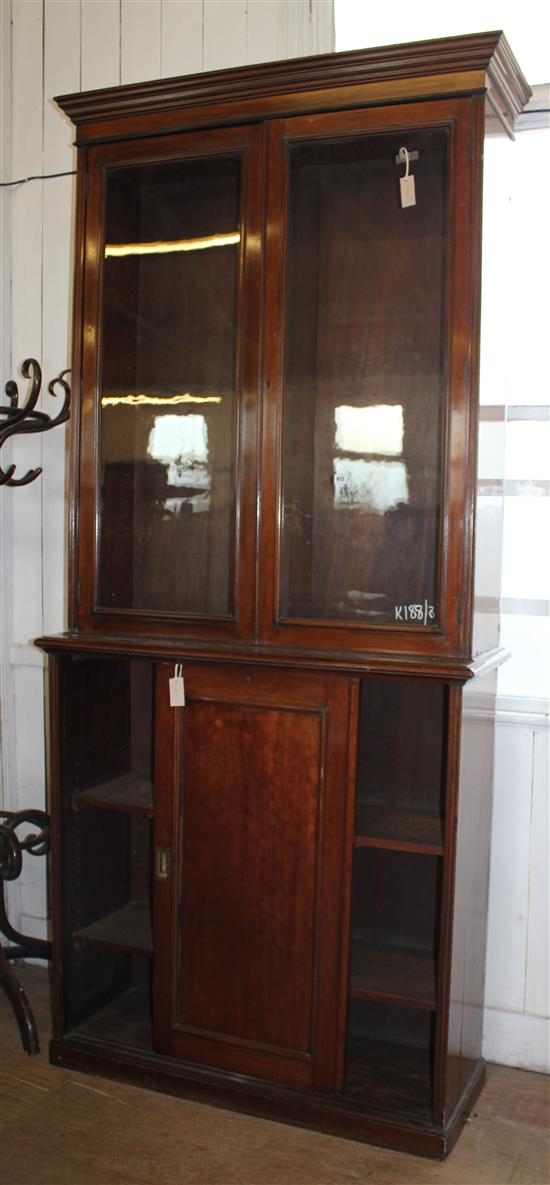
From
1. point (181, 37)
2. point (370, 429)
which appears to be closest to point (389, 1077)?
point (370, 429)

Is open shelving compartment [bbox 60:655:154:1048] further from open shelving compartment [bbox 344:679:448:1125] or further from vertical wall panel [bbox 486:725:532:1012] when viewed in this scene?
vertical wall panel [bbox 486:725:532:1012]

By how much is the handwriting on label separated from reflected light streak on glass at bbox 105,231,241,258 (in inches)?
35.9

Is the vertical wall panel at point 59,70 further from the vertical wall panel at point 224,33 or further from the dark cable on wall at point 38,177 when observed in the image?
the vertical wall panel at point 224,33

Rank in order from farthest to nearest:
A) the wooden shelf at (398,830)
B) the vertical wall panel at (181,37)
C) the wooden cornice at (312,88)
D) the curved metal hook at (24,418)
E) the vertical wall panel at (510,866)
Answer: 1. the vertical wall panel at (181,37)
2. the curved metal hook at (24,418)
3. the vertical wall panel at (510,866)
4. the wooden shelf at (398,830)
5. the wooden cornice at (312,88)

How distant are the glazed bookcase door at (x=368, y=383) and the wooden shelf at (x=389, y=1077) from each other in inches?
38.6

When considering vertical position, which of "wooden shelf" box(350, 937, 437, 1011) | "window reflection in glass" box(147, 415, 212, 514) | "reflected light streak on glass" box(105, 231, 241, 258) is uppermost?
"reflected light streak on glass" box(105, 231, 241, 258)

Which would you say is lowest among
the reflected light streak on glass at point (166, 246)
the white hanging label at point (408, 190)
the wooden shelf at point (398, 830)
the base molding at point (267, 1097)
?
the base molding at point (267, 1097)

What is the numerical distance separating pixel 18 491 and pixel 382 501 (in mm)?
1261

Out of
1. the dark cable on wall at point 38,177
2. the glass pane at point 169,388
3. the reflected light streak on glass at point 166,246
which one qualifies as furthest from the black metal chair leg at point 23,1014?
the dark cable on wall at point 38,177

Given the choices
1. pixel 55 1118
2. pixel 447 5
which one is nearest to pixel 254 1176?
pixel 55 1118

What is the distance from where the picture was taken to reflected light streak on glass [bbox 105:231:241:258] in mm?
2238

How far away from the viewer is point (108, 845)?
2541 mm

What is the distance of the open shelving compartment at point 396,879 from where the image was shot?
2.25 m

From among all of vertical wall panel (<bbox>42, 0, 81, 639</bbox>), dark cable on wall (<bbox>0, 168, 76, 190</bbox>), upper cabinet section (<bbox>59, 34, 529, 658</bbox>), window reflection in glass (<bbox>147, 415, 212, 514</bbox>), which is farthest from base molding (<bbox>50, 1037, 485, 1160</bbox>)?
dark cable on wall (<bbox>0, 168, 76, 190</bbox>)
